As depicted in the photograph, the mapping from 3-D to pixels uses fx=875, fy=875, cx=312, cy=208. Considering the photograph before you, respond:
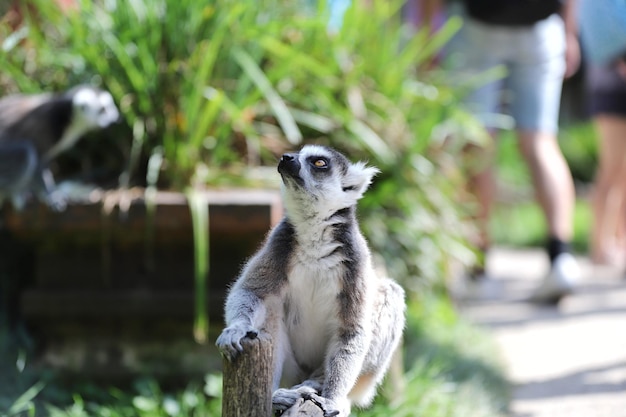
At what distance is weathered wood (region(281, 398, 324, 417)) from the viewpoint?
2.06 m

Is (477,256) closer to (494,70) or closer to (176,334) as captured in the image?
(494,70)

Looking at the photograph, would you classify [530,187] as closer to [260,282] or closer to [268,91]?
[268,91]

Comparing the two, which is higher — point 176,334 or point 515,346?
point 176,334

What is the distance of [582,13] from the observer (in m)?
5.56

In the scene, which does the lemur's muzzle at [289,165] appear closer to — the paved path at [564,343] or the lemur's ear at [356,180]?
the lemur's ear at [356,180]

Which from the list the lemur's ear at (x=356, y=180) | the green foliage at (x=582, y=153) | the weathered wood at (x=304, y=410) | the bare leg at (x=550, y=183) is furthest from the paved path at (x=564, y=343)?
the green foliage at (x=582, y=153)

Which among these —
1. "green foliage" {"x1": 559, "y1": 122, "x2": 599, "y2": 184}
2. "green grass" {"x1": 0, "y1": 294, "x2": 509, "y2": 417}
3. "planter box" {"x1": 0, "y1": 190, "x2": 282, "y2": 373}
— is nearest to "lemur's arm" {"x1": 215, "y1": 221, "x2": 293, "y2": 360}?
"green grass" {"x1": 0, "y1": 294, "x2": 509, "y2": 417}

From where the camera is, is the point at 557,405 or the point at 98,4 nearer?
the point at 557,405

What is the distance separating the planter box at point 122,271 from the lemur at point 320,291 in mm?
1479

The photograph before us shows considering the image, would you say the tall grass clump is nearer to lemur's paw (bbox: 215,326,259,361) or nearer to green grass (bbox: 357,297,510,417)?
green grass (bbox: 357,297,510,417)

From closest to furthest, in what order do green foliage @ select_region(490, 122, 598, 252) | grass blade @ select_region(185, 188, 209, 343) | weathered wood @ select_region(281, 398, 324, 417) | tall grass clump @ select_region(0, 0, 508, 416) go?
weathered wood @ select_region(281, 398, 324, 417), grass blade @ select_region(185, 188, 209, 343), tall grass clump @ select_region(0, 0, 508, 416), green foliage @ select_region(490, 122, 598, 252)

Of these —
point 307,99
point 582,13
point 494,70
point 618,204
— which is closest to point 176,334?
point 307,99

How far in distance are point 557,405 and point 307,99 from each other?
2.01 m

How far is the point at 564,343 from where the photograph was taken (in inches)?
203
